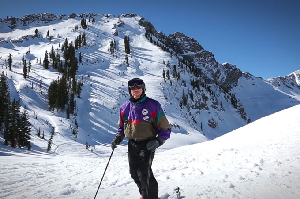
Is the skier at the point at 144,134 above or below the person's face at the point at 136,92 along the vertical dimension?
below

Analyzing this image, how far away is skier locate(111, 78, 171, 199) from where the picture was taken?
133 inches

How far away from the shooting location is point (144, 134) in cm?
345

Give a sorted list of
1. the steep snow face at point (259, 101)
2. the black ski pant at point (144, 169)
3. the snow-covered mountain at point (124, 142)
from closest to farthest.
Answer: the black ski pant at point (144, 169), the snow-covered mountain at point (124, 142), the steep snow face at point (259, 101)

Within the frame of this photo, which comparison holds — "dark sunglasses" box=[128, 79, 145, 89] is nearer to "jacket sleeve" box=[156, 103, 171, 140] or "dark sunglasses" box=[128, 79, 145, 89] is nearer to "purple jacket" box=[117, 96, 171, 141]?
"purple jacket" box=[117, 96, 171, 141]

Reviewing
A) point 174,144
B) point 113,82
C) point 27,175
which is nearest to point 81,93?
point 113,82

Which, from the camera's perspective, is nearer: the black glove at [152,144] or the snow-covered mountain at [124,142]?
the black glove at [152,144]

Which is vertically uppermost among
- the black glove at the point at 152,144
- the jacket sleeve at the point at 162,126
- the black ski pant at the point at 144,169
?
the jacket sleeve at the point at 162,126

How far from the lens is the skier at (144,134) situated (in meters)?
3.38

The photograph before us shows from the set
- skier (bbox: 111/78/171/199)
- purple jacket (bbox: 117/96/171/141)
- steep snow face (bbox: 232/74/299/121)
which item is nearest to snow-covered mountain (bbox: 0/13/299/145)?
steep snow face (bbox: 232/74/299/121)

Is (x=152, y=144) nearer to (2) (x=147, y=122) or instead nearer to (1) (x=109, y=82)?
(2) (x=147, y=122)

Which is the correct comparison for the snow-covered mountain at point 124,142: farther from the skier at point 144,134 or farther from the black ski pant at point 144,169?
the skier at point 144,134

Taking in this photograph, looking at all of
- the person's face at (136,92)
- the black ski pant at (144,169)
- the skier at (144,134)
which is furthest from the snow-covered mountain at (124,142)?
the person's face at (136,92)

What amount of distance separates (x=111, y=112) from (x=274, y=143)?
146 ft

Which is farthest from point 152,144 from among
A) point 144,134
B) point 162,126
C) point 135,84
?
point 135,84
